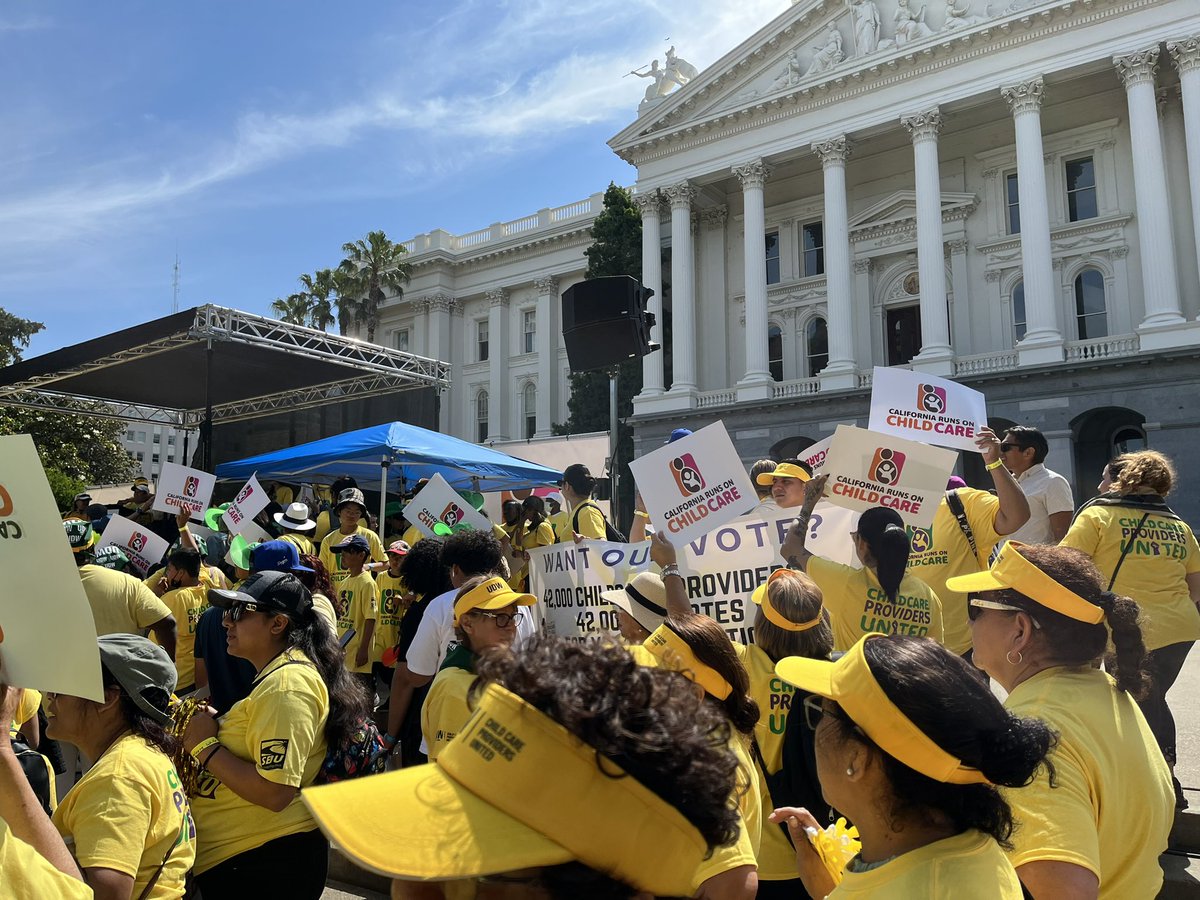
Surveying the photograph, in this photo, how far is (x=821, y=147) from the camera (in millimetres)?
30172

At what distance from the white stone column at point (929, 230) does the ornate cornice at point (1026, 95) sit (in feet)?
7.44

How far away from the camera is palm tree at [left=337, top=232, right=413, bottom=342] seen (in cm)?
4506

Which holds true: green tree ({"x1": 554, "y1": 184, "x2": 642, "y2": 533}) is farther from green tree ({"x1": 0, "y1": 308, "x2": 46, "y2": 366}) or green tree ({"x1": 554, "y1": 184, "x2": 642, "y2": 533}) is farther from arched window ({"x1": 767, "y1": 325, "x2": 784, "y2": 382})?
green tree ({"x1": 0, "y1": 308, "x2": 46, "y2": 366})

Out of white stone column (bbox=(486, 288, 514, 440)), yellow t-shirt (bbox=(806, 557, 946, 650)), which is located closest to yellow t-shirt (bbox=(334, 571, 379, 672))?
yellow t-shirt (bbox=(806, 557, 946, 650))

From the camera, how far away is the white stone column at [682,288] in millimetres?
32969

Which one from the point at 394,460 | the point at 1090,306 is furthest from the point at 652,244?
the point at 394,460

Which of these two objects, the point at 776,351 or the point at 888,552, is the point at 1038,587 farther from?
the point at 776,351

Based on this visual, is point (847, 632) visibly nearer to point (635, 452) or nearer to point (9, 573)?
point (9, 573)

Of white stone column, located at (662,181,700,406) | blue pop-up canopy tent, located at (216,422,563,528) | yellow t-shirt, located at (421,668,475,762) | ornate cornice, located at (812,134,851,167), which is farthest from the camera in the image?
white stone column, located at (662,181,700,406)

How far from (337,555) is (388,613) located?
50.6 inches

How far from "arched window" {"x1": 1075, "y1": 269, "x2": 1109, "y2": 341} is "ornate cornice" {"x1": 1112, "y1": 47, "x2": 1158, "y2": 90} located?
578 centimetres

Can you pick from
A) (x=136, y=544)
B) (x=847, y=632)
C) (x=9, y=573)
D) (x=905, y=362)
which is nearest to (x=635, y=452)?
(x=905, y=362)

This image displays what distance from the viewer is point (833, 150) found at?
30.0 meters

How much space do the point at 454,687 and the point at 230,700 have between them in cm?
138
